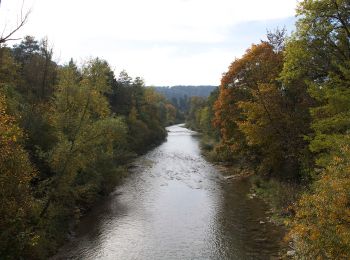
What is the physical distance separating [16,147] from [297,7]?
55.6 ft

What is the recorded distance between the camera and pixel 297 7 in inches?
855

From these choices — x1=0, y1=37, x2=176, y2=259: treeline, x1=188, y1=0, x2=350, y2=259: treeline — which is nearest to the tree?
x1=0, y1=37, x2=176, y2=259: treeline

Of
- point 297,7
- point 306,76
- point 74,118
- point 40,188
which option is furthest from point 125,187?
point 297,7

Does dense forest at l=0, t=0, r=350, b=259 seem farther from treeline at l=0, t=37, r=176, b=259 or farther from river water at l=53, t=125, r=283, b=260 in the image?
river water at l=53, t=125, r=283, b=260

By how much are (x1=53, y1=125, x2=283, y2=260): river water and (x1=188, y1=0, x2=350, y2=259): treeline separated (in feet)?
8.12

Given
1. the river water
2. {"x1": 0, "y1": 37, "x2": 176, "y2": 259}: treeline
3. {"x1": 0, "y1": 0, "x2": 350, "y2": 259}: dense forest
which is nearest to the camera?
{"x1": 0, "y1": 0, "x2": 350, "y2": 259}: dense forest

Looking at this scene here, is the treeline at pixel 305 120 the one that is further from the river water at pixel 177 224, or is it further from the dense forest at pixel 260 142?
the river water at pixel 177 224

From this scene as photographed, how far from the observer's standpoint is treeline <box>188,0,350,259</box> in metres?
11.7

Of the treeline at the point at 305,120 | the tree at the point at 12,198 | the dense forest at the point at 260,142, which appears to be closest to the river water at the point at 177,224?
the dense forest at the point at 260,142

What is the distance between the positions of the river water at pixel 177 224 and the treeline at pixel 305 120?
2.48 meters

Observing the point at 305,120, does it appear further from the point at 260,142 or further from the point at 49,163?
the point at 49,163

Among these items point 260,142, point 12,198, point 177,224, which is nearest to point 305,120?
point 260,142

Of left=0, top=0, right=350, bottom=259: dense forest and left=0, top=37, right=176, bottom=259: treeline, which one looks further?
left=0, top=37, right=176, bottom=259: treeline

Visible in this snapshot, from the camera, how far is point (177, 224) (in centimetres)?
2394
